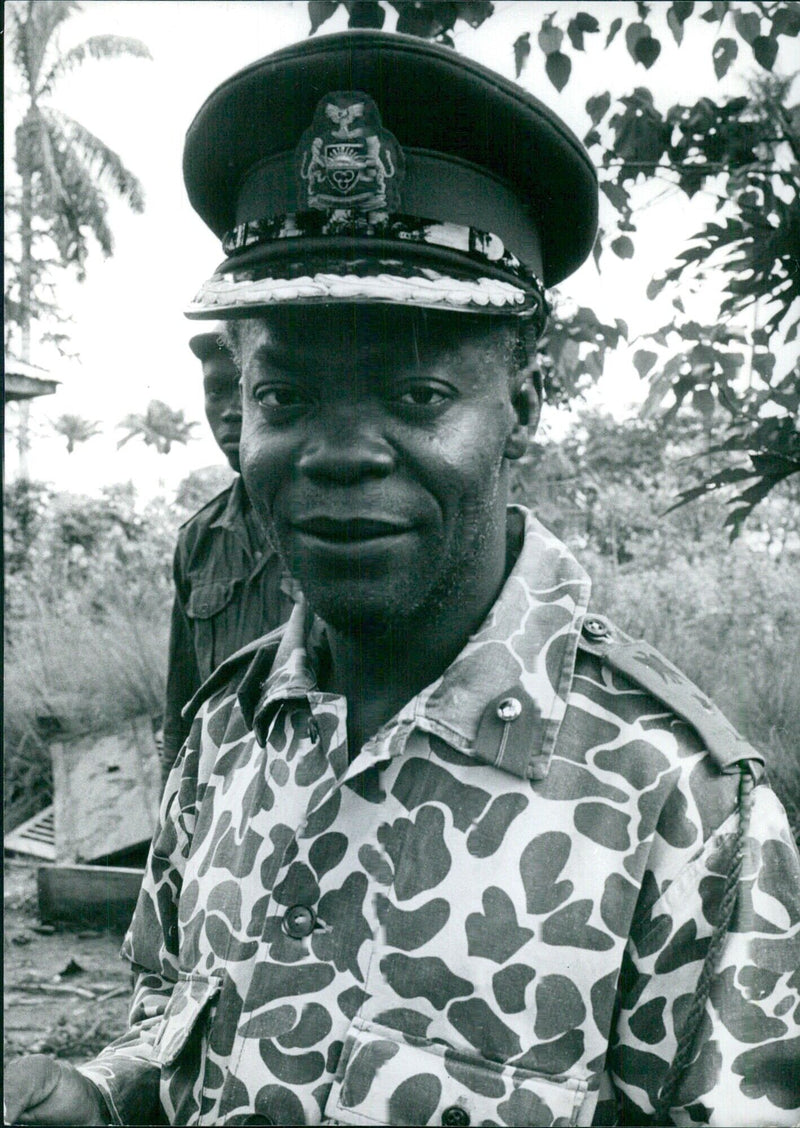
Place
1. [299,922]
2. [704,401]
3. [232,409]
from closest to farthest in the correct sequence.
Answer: [299,922], [704,401], [232,409]

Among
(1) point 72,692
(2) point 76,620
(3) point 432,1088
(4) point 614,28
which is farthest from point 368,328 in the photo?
(2) point 76,620

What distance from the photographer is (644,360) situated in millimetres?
3045

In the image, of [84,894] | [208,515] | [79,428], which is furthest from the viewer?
[79,428]

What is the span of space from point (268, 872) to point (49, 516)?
1194 centimetres

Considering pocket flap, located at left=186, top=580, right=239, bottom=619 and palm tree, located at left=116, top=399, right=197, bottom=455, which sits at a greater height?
palm tree, located at left=116, top=399, right=197, bottom=455

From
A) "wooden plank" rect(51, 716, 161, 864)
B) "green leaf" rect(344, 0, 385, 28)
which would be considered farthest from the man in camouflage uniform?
"wooden plank" rect(51, 716, 161, 864)

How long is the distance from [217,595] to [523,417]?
7.52ft

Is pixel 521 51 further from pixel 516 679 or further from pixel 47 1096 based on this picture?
pixel 47 1096

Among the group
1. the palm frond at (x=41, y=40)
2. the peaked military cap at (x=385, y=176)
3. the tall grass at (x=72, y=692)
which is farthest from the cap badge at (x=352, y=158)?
the tall grass at (x=72, y=692)

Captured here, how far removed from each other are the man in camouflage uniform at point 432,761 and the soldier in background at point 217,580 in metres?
1.91

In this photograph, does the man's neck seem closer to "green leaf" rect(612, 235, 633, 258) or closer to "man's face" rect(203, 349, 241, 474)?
"green leaf" rect(612, 235, 633, 258)

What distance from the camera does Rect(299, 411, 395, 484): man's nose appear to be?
1397 mm

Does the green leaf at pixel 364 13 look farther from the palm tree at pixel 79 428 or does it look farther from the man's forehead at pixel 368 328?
the palm tree at pixel 79 428

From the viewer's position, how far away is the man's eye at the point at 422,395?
4.68 feet
